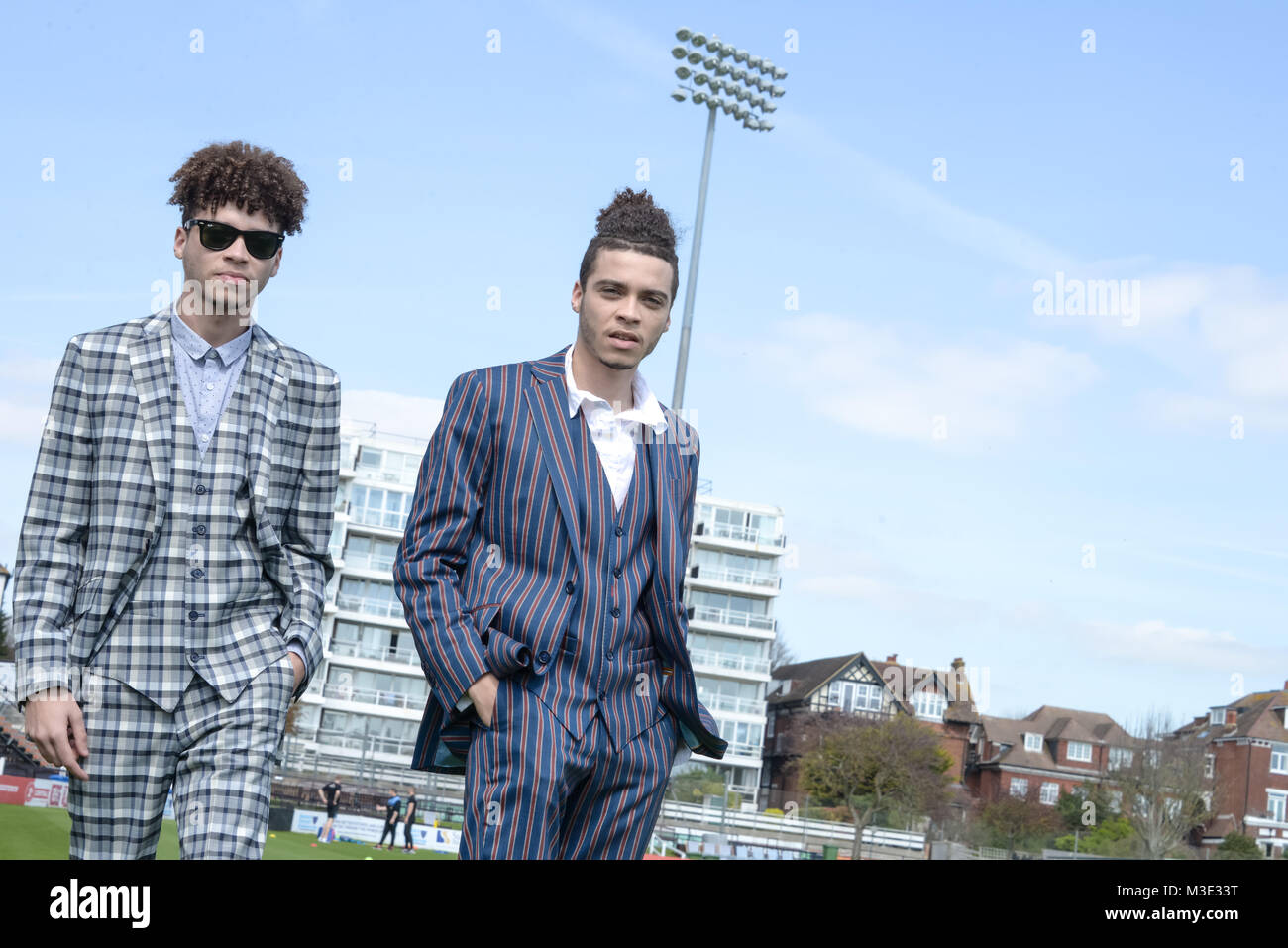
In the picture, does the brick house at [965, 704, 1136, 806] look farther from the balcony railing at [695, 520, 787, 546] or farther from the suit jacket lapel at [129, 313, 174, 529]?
the suit jacket lapel at [129, 313, 174, 529]

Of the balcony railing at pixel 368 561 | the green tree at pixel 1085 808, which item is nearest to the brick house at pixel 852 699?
the green tree at pixel 1085 808

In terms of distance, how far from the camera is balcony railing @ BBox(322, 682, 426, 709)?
190 ft

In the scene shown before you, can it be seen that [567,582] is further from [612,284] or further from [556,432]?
[612,284]

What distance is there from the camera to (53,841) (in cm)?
1241

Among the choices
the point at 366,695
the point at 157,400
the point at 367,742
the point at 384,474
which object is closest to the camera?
the point at 157,400

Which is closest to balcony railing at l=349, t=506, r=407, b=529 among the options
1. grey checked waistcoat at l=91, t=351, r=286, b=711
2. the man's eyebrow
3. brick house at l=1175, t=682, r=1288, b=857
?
brick house at l=1175, t=682, r=1288, b=857

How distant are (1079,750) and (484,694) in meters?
70.6

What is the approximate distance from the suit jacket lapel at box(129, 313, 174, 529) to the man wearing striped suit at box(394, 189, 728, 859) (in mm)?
526

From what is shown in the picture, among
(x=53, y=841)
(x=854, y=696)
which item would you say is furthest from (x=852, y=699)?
(x=53, y=841)

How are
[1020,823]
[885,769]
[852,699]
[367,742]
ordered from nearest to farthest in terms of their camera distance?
[885,769]
[1020,823]
[367,742]
[852,699]

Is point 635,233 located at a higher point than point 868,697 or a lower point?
higher

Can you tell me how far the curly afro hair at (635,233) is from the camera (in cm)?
291

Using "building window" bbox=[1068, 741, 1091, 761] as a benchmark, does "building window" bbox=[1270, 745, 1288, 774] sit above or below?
above
